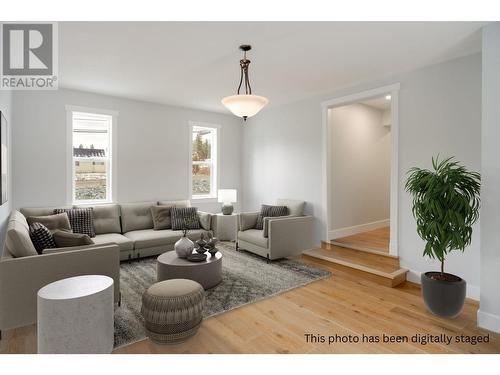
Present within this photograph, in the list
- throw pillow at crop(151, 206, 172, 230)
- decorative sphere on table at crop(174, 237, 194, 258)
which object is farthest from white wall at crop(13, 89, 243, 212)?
decorative sphere on table at crop(174, 237, 194, 258)

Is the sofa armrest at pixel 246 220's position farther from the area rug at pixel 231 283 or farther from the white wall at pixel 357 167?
the white wall at pixel 357 167

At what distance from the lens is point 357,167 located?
5.25 m

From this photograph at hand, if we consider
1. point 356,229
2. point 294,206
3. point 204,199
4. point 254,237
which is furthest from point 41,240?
point 356,229

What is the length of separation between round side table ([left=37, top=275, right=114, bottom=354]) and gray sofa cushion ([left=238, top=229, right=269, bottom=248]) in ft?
8.15

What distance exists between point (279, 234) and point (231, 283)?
114cm

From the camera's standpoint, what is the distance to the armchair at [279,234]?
4.12 meters

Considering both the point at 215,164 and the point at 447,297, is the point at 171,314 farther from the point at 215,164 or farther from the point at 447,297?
the point at 215,164

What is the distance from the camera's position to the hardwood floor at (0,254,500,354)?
2129 mm

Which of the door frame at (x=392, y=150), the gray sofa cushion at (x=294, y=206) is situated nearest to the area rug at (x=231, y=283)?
the gray sofa cushion at (x=294, y=206)

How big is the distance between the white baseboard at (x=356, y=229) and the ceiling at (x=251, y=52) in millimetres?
2394

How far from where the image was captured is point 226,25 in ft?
8.16
